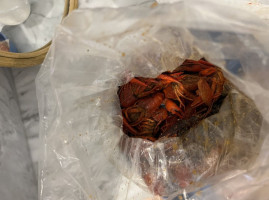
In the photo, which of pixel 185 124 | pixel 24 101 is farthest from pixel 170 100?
pixel 24 101

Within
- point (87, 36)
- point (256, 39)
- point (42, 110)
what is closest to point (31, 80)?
point (42, 110)

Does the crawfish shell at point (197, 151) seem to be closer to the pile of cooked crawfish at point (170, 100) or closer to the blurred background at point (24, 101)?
the pile of cooked crawfish at point (170, 100)

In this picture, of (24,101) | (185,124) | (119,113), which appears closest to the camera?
(119,113)

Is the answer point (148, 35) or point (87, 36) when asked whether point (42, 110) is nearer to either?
point (87, 36)

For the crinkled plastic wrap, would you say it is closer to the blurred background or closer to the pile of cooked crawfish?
the pile of cooked crawfish

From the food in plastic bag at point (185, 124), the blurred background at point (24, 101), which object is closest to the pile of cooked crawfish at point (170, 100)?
the food in plastic bag at point (185, 124)

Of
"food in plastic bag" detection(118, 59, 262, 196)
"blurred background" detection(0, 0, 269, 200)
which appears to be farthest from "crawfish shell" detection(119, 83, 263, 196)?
"blurred background" detection(0, 0, 269, 200)

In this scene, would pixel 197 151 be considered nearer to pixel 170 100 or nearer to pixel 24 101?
pixel 170 100
